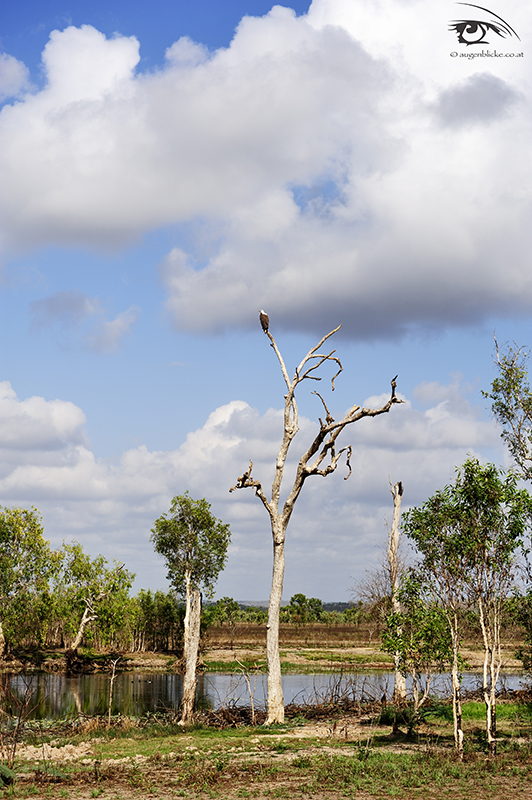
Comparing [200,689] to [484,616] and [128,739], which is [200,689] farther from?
[484,616]

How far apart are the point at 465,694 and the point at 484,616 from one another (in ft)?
56.1

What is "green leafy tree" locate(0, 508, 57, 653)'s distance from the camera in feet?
154

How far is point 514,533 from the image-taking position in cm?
1612

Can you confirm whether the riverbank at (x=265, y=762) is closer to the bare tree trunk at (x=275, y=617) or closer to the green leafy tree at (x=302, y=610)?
the bare tree trunk at (x=275, y=617)

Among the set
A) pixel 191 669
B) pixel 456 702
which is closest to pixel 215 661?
pixel 191 669

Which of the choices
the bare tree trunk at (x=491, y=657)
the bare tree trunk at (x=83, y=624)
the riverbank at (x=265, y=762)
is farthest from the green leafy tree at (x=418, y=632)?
the bare tree trunk at (x=83, y=624)

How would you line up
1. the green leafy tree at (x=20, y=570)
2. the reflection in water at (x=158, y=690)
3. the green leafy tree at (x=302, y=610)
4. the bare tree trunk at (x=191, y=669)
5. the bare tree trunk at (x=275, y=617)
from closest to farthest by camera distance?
the bare tree trunk at (x=191, y=669) < the bare tree trunk at (x=275, y=617) < the reflection in water at (x=158, y=690) < the green leafy tree at (x=20, y=570) < the green leafy tree at (x=302, y=610)

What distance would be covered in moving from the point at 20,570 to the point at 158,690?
15.1m

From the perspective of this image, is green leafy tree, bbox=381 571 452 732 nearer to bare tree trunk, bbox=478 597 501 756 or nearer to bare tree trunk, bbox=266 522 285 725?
bare tree trunk, bbox=478 597 501 756

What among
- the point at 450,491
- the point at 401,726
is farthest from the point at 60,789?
the point at 401,726

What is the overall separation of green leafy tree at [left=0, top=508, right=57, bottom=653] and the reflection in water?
452cm

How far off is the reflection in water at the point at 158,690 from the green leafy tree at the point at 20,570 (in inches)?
178

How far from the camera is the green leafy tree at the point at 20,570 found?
46875mm

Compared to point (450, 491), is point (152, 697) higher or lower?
lower
